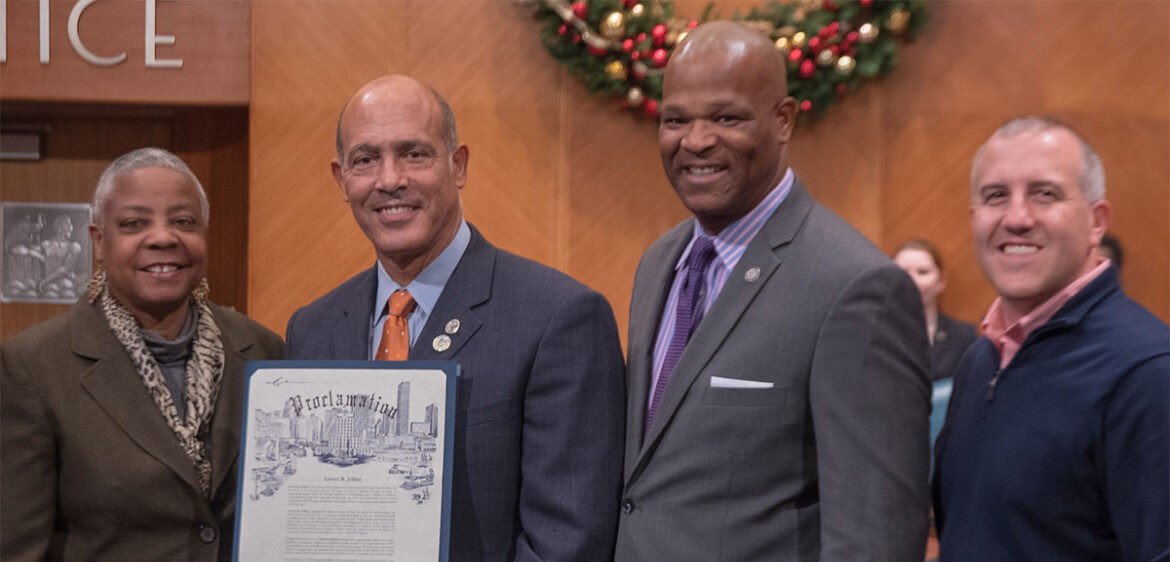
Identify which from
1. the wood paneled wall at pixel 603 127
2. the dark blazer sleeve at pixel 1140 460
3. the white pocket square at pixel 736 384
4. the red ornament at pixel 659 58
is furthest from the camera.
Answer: the wood paneled wall at pixel 603 127

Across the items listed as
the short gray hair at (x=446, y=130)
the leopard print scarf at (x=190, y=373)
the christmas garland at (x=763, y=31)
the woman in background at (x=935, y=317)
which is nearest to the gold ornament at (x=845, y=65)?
the christmas garland at (x=763, y=31)

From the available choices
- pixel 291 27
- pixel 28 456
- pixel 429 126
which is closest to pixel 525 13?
pixel 291 27

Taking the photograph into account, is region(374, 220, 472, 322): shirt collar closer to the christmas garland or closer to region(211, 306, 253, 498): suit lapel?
region(211, 306, 253, 498): suit lapel

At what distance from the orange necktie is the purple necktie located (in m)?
0.53

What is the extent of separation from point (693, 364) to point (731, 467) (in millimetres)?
201

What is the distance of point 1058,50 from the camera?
514 centimetres

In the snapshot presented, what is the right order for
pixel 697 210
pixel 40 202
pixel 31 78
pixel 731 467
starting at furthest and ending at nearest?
pixel 40 202 < pixel 31 78 < pixel 697 210 < pixel 731 467

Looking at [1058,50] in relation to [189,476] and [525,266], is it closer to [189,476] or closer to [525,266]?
[525,266]

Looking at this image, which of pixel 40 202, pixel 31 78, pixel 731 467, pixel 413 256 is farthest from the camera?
pixel 40 202

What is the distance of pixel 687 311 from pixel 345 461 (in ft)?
2.38

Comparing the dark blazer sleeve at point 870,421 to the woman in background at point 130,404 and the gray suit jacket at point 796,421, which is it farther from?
the woman in background at point 130,404

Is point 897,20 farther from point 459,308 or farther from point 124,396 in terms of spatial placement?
point 124,396

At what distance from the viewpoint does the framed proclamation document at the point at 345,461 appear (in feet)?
6.42

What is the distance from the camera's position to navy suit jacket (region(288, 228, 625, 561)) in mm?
1991
